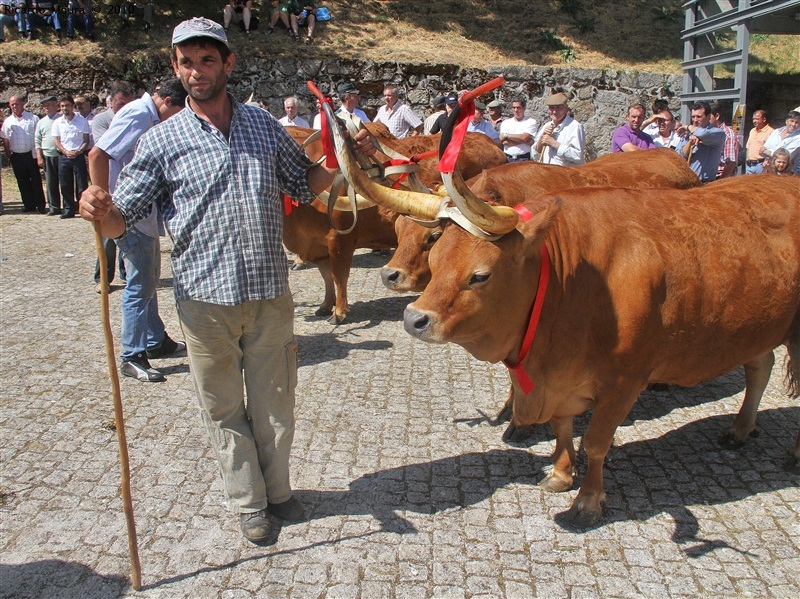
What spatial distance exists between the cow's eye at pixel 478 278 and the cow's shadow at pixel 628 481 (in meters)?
1.44

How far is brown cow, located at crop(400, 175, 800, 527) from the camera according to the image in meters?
3.48

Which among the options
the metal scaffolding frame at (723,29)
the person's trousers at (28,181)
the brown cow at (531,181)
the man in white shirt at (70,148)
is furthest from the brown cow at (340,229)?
the person's trousers at (28,181)

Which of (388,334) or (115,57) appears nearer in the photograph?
(388,334)

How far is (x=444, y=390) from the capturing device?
19.0 feet

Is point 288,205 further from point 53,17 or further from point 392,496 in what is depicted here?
point 53,17

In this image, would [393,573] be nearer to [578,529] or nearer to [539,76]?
[578,529]

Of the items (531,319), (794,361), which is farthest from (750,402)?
(531,319)

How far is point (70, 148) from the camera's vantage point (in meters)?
13.2

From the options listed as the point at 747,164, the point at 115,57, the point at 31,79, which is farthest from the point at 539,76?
the point at 31,79

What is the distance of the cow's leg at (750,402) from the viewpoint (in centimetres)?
482

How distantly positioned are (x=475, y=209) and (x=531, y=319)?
736 mm

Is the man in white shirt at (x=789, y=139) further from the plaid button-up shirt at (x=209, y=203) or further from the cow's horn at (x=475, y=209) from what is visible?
the plaid button-up shirt at (x=209, y=203)

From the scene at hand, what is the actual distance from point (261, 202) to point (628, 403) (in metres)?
2.23

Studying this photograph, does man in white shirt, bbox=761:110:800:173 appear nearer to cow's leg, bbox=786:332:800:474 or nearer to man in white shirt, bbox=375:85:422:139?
man in white shirt, bbox=375:85:422:139
